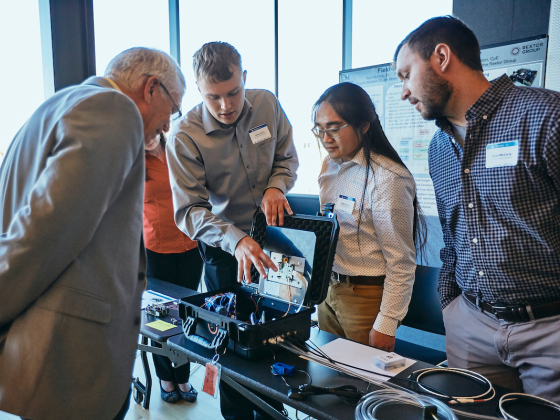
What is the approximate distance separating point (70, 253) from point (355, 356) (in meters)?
0.82

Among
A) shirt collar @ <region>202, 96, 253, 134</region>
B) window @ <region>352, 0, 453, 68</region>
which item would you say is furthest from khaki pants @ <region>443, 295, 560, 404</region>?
window @ <region>352, 0, 453, 68</region>

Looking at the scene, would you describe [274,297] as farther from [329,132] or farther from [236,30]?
[236,30]

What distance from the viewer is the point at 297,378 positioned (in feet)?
3.50

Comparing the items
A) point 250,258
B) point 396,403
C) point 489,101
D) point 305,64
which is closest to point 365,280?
point 250,258

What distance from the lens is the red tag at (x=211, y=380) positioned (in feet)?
3.57

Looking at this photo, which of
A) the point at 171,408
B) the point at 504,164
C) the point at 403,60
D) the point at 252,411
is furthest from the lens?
the point at 171,408

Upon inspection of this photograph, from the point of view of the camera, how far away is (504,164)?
110cm

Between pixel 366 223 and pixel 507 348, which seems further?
pixel 366 223

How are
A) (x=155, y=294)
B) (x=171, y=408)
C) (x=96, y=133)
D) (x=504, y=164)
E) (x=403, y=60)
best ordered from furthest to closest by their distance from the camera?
(x=171, y=408)
(x=155, y=294)
(x=403, y=60)
(x=504, y=164)
(x=96, y=133)

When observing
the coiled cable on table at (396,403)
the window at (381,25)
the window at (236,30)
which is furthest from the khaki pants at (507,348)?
the window at (236,30)

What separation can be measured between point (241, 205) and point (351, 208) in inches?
22.1

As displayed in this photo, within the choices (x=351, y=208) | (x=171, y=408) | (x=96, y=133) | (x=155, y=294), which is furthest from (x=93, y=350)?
(x=171, y=408)

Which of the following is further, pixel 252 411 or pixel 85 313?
A: pixel 252 411

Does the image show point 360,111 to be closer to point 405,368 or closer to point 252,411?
point 405,368
